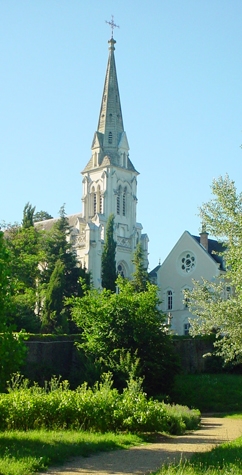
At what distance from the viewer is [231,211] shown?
2086 cm

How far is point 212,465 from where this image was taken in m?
11.2

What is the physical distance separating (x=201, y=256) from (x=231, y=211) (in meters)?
38.4

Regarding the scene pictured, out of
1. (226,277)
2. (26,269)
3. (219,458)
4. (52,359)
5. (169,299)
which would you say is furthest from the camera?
(169,299)

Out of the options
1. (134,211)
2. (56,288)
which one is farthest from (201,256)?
(134,211)

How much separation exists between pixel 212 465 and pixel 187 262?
50039mm

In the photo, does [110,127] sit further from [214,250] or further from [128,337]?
[128,337]

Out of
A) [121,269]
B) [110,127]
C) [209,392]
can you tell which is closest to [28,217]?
[121,269]

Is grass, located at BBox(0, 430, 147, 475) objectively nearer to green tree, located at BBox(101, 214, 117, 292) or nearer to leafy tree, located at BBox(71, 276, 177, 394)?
leafy tree, located at BBox(71, 276, 177, 394)

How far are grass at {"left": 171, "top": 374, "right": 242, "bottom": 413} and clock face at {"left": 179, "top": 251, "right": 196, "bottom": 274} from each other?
2739cm

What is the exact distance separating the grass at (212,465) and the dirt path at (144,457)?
24.3 inches

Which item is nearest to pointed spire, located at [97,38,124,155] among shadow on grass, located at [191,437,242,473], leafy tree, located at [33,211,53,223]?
leafy tree, located at [33,211,53,223]

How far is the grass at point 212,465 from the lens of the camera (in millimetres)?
10477

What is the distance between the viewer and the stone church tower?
244 ft

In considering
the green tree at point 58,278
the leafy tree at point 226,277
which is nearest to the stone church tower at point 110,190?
the green tree at point 58,278
